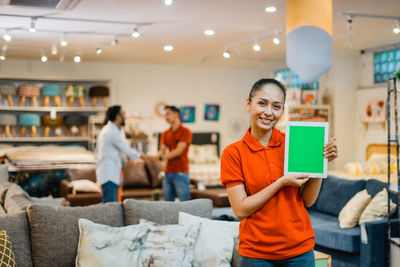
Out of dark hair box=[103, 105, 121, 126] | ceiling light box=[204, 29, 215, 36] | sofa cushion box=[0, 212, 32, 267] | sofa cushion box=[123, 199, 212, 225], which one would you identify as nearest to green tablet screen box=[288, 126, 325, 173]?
sofa cushion box=[123, 199, 212, 225]

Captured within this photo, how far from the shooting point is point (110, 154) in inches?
219

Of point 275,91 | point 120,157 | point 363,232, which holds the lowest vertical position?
point 363,232

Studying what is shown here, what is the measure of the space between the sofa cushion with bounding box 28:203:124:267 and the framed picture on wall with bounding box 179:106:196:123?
7534 millimetres

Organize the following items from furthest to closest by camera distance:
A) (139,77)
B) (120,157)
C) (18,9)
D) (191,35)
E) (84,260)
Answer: (139,77) < (191,35) < (120,157) < (18,9) < (84,260)

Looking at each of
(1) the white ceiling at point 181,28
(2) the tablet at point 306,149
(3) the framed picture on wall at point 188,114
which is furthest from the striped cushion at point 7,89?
(2) the tablet at point 306,149

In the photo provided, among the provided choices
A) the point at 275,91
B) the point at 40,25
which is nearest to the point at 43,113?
the point at 40,25

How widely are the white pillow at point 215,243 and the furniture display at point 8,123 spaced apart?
6.64m

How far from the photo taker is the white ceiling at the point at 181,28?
5223 mm

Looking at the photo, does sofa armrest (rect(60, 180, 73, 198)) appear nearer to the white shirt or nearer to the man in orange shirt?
the white shirt

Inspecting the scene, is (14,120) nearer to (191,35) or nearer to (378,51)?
(191,35)

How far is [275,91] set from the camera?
5.89 feet

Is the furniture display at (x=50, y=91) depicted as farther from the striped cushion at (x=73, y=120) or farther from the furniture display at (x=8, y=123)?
the furniture display at (x=8, y=123)

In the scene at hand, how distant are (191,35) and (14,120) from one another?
4120 mm

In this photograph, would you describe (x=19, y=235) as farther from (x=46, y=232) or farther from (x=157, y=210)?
(x=157, y=210)
